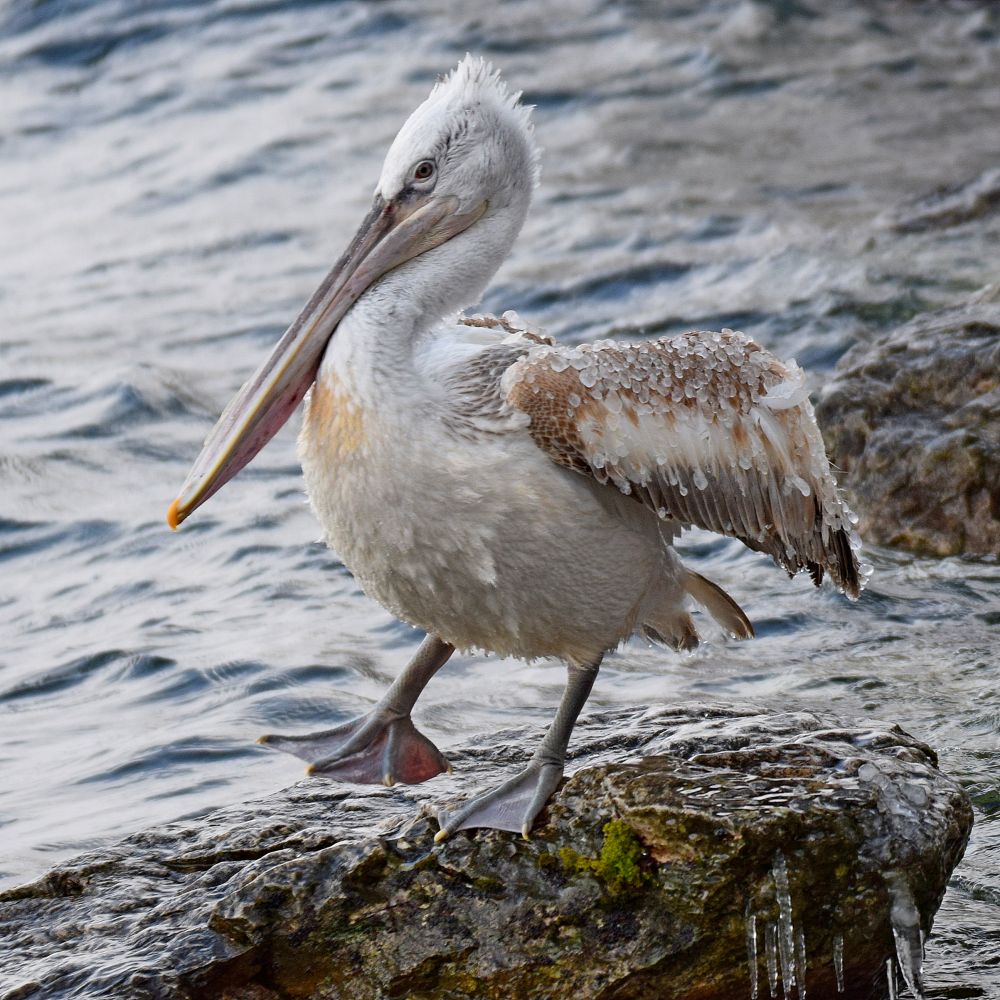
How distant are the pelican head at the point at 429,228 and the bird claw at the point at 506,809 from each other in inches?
39.9

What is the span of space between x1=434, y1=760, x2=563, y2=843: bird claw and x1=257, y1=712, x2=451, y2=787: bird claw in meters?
0.55

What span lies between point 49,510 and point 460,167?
4331mm

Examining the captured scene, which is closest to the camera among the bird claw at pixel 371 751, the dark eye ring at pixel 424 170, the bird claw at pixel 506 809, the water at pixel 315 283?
the bird claw at pixel 506 809

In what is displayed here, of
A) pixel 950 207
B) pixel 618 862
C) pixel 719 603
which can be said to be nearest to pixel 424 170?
pixel 719 603

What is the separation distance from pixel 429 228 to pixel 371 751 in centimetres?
142

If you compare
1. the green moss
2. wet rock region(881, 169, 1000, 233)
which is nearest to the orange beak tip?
the green moss

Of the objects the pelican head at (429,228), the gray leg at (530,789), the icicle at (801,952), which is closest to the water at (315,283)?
the icicle at (801,952)

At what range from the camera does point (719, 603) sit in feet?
16.5

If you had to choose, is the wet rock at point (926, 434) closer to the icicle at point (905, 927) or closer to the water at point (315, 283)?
the water at point (315, 283)

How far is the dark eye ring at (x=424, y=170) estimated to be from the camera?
452 centimetres

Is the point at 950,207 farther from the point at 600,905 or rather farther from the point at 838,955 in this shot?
the point at 600,905

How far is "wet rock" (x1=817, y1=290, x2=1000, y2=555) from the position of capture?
6949 millimetres

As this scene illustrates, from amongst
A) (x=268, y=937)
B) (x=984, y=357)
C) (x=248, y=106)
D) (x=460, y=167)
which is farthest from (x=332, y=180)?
(x=268, y=937)

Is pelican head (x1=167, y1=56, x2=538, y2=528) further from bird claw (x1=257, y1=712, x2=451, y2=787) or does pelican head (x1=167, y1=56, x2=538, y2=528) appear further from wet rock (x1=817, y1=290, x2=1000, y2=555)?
wet rock (x1=817, y1=290, x2=1000, y2=555)
